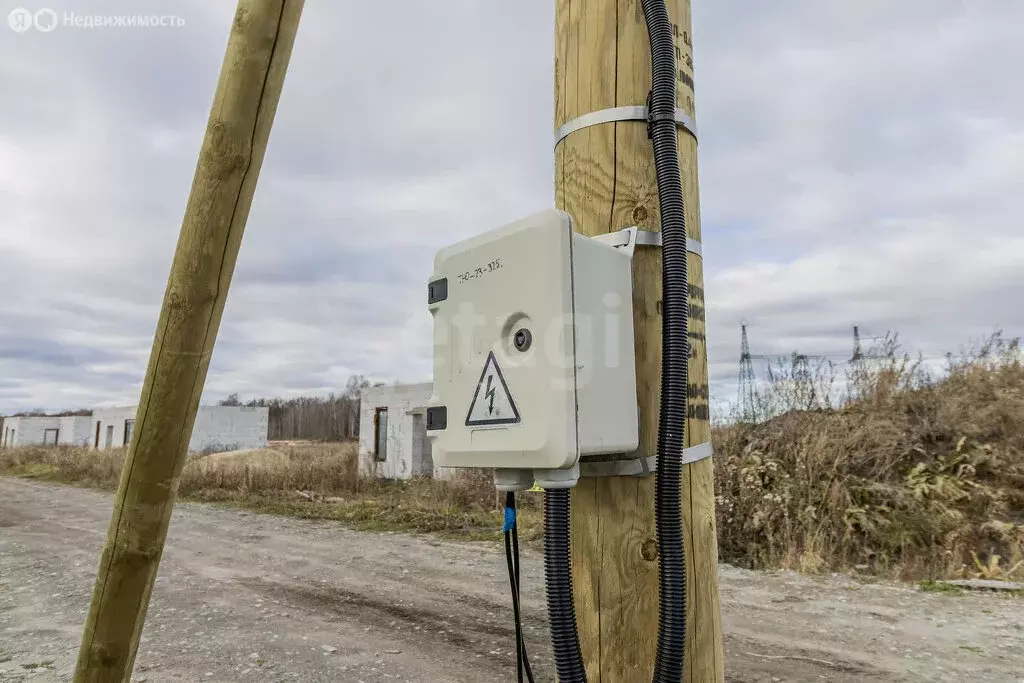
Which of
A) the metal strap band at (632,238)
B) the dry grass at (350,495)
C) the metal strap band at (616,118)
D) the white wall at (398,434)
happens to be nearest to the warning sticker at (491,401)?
the metal strap band at (632,238)

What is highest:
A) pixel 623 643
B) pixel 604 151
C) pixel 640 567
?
pixel 604 151

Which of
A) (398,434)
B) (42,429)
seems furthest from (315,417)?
(398,434)

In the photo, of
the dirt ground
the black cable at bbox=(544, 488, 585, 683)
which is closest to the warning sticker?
the black cable at bbox=(544, 488, 585, 683)

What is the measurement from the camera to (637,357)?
1.51 m

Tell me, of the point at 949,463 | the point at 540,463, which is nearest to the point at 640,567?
the point at 540,463

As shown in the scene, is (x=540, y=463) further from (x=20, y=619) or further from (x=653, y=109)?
(x=20, y=619)

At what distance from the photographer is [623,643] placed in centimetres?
144

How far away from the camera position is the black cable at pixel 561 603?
135 cm

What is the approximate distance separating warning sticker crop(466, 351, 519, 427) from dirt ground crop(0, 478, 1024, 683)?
308cm

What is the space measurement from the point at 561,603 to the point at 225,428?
95.7 ft

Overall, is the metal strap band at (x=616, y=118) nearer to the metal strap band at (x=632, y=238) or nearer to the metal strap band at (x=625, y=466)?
the metal strap band at (x=632, y=238)

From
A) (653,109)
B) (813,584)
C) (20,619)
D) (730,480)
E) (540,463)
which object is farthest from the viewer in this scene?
(730,480)

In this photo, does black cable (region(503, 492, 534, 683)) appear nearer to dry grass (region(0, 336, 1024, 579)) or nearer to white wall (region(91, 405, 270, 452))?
dry grass (region(0, 336, 1024, 579))

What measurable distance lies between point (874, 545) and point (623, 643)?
21.9 ft
